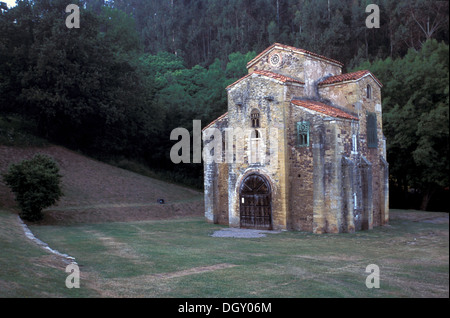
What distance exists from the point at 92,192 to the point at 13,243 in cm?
2023

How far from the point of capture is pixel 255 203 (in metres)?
23.9

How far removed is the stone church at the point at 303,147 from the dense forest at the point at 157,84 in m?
4.17

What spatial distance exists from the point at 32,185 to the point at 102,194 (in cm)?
1090

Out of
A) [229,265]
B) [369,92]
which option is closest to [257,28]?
[369,92]

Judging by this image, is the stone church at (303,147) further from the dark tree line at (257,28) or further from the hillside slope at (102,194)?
the hillside slope at (102,194)

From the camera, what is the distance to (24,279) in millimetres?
10047

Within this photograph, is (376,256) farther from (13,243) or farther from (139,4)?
(139,4)

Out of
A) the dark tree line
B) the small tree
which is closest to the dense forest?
the dark tree line

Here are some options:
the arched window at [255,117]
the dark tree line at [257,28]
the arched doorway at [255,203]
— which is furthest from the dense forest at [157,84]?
the arched doorway at [255,203]

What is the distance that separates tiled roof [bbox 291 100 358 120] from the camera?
21598mm

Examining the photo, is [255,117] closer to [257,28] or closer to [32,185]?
[32,185]

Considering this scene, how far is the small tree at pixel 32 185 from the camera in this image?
81.0 feet

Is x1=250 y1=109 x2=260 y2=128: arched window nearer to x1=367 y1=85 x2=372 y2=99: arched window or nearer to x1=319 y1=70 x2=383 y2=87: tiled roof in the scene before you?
x1=319 y1=70 x2=383 y2=87: tiled roof

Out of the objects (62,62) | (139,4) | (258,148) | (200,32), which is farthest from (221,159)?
(139,4)
